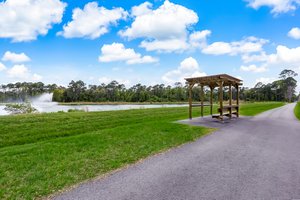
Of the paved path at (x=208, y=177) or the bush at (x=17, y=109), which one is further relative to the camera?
the bush at (x=17, y=109)

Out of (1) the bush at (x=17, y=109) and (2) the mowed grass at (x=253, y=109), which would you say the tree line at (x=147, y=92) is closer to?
(2) the mowed grass at (x=253, y=109)

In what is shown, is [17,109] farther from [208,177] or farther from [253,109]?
[253,109]

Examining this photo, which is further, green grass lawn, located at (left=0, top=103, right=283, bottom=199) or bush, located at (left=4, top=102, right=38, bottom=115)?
bush, located at (left=4, top=102, right=38, bottom=115)

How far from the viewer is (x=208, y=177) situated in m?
4.25

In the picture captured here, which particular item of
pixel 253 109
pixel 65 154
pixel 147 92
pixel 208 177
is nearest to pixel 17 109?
pixel 65 154

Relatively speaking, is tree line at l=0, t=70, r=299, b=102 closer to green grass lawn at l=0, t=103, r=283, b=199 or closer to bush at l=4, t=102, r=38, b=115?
bush at l=4, t=102, r=38, b=115

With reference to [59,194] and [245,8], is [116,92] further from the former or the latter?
[59,194]

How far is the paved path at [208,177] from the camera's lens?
3.53m

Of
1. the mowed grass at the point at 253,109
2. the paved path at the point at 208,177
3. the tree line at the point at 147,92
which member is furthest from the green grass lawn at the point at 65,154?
the tree line at the point at 147,92

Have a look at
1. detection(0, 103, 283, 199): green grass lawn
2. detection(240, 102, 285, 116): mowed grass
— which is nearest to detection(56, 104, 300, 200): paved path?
detection(0, 103, 283, 199): green grass lawn

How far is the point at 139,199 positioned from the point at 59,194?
1317mm

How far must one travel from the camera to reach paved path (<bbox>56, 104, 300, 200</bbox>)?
11.6ft

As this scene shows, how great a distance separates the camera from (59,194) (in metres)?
3.57

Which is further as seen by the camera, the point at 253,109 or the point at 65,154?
the point at 253,109
